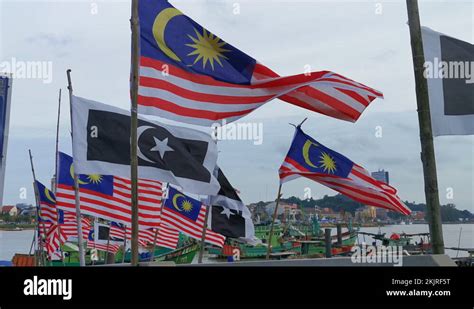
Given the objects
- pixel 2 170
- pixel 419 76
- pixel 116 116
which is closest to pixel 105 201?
pixel 116 116

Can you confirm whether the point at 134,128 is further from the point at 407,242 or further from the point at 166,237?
the point at 407,242

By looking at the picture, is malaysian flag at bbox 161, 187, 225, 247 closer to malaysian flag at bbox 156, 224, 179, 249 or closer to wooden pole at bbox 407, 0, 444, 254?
malaysian flag at bbox 156, 224, 179, 249

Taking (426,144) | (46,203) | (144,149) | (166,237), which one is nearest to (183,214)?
(166,237)

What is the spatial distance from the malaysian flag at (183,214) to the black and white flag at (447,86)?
12.3 m

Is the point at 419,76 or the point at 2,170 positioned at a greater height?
the point at 419,76

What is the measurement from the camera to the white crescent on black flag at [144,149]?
12125mm

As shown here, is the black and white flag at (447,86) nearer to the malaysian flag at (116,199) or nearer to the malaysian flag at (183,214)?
the malaysian flag at (116,199)

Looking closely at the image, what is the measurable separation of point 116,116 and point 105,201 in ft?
16.8

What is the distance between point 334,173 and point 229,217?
348 centimetres

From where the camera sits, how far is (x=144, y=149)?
12102 millimetres

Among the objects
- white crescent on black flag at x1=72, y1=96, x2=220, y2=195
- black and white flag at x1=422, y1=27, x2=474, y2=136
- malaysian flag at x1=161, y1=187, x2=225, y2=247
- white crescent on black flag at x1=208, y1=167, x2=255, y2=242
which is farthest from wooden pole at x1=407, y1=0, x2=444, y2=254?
malaysian flag at x1=161, y1=187, x2=225, y2=247
